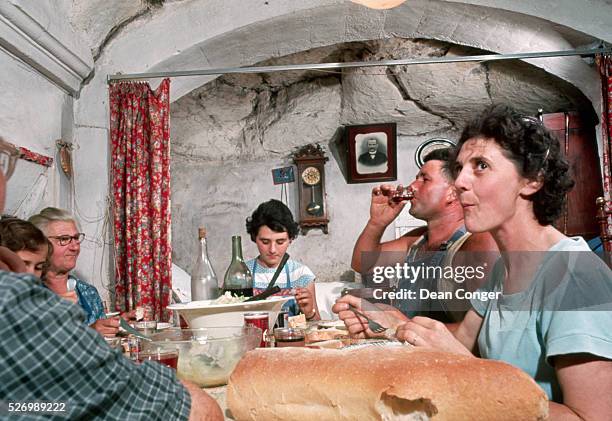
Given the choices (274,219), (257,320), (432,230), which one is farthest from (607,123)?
(257,320)

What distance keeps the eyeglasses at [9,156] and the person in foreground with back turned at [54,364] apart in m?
2.57

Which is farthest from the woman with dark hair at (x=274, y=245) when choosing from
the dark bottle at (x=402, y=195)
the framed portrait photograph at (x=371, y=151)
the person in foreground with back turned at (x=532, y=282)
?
the framed portrait photograph at (x=371, y=151)

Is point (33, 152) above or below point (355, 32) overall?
below

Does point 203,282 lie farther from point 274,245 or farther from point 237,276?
point 274,245

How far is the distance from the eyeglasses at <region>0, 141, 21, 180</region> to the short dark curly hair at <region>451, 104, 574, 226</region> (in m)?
2.59

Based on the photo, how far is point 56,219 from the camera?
126 inches

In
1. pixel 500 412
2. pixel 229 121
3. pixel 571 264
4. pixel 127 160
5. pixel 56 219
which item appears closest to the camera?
pixel 500 412

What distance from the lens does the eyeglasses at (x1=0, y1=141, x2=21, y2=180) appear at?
112 inches

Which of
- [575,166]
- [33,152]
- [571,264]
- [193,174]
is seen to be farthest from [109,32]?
[575,166]

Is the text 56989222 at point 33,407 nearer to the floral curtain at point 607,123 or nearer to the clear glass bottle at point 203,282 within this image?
the clear glass bottle at point 203,282

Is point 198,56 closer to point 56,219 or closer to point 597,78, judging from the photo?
point 56,219

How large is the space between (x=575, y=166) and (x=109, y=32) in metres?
4.82

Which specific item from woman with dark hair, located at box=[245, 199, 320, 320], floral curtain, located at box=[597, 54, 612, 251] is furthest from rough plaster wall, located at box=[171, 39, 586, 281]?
woman with dark hair, located at box=[245, 199, 320, 320]

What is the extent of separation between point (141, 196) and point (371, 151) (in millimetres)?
2929
